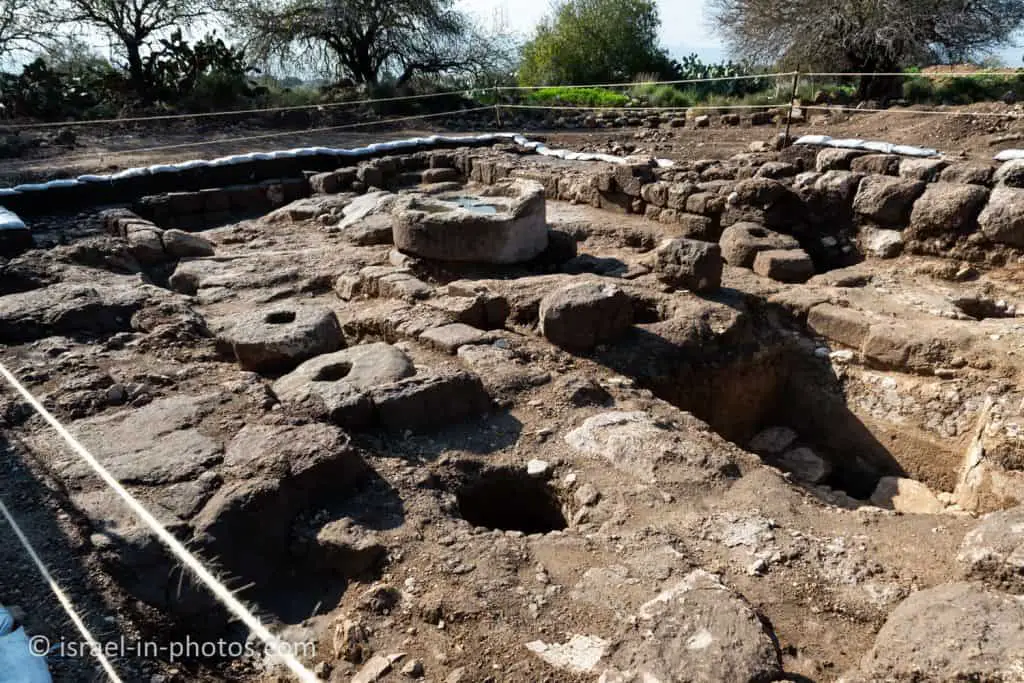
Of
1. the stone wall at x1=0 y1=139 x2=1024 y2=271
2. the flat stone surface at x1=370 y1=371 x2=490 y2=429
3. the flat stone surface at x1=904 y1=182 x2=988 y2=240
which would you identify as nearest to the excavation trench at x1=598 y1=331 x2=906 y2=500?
the flat stone surface at x1=370 y1=371 x2=490 y2=429

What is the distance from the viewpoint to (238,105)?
17.0 m

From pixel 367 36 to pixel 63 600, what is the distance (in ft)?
68.7

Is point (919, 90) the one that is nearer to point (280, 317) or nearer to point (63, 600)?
point (280, 317)

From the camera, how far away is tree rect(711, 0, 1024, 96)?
52.6 feet

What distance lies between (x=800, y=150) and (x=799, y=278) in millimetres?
2904

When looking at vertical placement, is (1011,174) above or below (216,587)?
above

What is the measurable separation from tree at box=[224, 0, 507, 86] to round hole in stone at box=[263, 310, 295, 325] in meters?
16.1

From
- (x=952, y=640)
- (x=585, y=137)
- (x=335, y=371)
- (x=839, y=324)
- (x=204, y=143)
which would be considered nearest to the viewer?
(x=952, y=640)

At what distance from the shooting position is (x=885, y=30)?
52.0 ft

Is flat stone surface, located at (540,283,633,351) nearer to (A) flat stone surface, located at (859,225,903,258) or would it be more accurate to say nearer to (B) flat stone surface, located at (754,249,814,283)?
(B) flat stone surface, located at (754,249,814,283)

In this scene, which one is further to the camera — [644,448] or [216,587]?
[644,448]

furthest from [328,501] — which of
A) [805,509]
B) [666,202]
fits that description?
[666,202]

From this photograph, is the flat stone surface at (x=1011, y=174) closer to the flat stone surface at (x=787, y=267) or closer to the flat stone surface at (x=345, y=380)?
the flat stone surface at (x=787, y=267)

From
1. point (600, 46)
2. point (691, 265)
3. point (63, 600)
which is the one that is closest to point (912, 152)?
point (691, 265)
